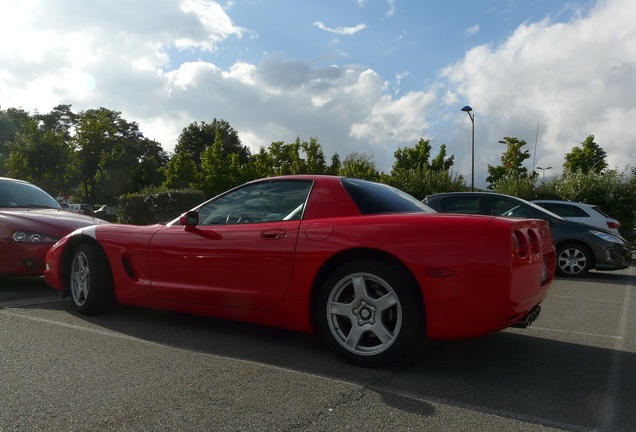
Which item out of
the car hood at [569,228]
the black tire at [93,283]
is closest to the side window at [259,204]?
the black tire at [93,283]

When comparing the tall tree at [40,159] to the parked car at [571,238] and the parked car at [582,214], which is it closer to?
the parked car at [571,238]

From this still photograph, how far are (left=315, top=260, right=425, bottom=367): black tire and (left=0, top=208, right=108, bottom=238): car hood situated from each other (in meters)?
4.23

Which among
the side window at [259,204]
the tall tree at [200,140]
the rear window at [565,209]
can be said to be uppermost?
the tall tree at [200,140]

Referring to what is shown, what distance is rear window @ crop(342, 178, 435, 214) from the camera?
4.14 metres

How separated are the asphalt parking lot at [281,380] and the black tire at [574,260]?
224 inches

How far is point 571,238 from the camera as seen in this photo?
10.6 m

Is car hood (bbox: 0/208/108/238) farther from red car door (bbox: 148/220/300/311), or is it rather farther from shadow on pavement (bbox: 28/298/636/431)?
red car door (bbox: 148/220/300/311)

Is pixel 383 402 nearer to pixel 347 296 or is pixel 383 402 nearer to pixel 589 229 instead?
pixel 347 296

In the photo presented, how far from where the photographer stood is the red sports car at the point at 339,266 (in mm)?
3464

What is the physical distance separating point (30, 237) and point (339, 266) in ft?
14.5

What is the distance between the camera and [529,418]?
9.53 ft

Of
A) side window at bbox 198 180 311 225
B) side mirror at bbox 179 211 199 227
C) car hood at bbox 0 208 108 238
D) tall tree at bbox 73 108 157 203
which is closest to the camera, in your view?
side window at bbox 198 180 311 225

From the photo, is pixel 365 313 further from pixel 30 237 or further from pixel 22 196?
pixel 22 196

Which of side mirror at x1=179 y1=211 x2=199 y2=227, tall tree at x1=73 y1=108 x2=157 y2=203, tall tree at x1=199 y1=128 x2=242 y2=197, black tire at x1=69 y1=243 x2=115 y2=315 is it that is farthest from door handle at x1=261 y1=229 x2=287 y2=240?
tall tree at x1=199 y1=128 x2=242 y2=197
